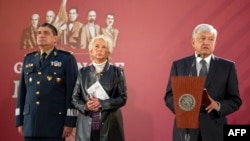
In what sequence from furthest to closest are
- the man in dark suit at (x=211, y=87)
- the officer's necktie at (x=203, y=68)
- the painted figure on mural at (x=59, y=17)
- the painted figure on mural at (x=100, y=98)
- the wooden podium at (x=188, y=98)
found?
1. the painted figure on mural at (x=59, y=17)
2. the painted figure on mural at (x=100, y=98)
3. the officer's necktie at (x=203, y=68)
4. the man in dark suit at (x=211, y=87)
5. the wooden podium at (x=188, y=98)

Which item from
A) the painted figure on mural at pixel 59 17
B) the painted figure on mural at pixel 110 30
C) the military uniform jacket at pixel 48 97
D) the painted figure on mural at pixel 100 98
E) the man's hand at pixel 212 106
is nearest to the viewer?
the man's hand at pixel 212 106

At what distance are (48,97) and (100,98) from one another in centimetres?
46

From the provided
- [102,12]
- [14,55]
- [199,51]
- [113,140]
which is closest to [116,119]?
[113,140]

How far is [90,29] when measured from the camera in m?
4.45

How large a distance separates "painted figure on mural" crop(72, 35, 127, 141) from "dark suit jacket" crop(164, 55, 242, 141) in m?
0.47

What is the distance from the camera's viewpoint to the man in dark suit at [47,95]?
135 inches

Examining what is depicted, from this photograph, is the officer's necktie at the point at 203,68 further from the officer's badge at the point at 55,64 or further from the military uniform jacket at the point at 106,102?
the officer's badge at the point at 55,64

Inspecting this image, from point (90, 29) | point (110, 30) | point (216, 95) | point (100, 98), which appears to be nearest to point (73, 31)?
point (90, 29)

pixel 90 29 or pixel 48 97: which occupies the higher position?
pixel 90 29

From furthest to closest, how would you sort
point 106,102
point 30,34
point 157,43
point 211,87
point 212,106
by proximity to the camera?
point 30,34
point 157,43
point 106,102
point 211,87
point 212,106

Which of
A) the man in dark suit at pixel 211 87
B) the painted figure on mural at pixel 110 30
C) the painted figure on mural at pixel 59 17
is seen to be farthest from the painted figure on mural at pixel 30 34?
the man in dark suit at pixel 211 87

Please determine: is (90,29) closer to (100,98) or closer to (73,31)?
(73,31)

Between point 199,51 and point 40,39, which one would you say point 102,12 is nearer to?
point 40,39

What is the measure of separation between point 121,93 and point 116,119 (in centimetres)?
20
